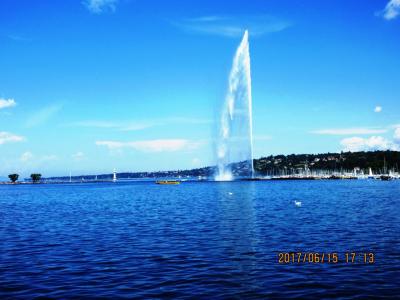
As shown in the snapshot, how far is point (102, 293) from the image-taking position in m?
16.5

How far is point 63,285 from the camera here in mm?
17828

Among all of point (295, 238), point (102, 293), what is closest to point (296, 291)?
point (102, 293)

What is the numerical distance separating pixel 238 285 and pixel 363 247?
37.3ft

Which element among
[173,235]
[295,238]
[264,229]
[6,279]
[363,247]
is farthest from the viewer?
[264,229]

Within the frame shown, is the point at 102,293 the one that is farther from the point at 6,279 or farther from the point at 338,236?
the point at 338,236

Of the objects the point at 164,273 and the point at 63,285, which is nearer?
the point at 63,285

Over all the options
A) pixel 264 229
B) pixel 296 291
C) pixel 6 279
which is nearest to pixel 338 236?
pixel 264 229

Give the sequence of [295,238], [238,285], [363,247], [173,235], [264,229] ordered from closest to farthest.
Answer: [238,285]
[363,247]
[295,238]
[173,235]
[264,229]

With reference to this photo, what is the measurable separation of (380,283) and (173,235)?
17417mm

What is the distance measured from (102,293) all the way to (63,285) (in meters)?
2.44

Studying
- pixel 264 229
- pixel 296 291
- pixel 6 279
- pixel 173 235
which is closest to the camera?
pixel 296 291

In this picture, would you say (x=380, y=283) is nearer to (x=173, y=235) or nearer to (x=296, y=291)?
(x=296, y=291)

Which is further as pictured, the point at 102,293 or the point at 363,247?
the point at 363,247

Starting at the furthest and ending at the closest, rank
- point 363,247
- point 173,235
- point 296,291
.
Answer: point 173,235, point 363,247, point 296,291
